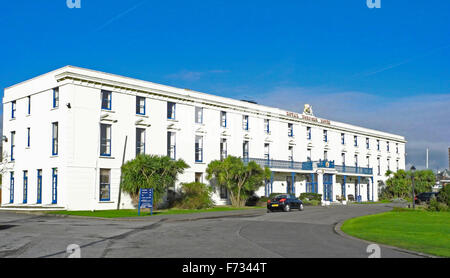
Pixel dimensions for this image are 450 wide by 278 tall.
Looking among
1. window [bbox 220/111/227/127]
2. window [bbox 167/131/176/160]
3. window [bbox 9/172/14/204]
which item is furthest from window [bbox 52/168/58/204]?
window [bbox 220/111/227/127]

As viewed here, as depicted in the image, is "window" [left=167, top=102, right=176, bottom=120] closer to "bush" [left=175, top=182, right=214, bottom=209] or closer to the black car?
"bush" [left=175, top=182, right=214, bottom=209]

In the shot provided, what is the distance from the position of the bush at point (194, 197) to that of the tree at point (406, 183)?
126 feet

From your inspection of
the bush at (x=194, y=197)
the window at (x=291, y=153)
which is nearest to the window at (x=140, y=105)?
the bush at (x=194, y=197)

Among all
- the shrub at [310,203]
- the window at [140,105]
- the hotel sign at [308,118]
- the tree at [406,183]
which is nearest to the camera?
the window at [140,105]

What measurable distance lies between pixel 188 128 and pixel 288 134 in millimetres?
15698

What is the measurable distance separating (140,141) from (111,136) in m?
2.99

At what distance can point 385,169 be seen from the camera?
69.7m

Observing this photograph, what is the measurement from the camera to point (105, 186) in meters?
33.8

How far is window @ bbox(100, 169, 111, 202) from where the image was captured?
110ft

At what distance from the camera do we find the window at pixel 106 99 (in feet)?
114

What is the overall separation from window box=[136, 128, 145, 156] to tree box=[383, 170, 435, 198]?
138ft

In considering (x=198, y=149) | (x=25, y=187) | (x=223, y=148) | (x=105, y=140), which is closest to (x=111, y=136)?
(x=105, y=140)

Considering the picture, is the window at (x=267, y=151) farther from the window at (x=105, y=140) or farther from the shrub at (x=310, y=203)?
the window at (x=105, y=140)
